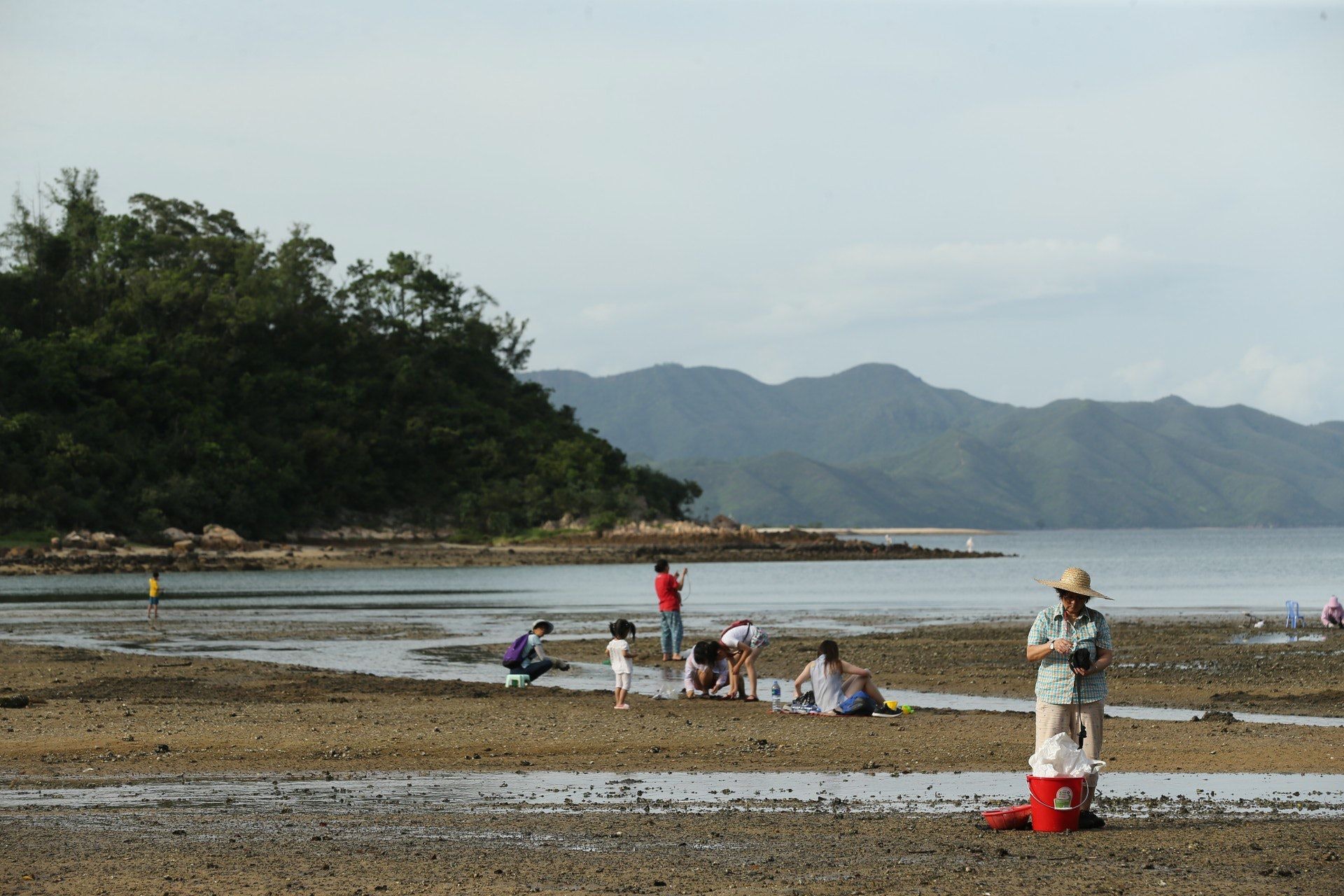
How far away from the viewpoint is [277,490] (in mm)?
100750

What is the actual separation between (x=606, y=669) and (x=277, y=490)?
8109 cm

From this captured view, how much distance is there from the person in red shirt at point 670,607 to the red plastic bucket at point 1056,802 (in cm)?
1261

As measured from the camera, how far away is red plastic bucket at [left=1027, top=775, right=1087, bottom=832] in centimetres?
981

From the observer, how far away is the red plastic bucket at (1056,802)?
386 inches

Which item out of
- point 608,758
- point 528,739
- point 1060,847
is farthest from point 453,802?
point 1060,847

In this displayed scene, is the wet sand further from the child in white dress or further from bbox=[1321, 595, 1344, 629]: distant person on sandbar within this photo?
bbox=[1321, 595, 1344, 629]: distant person on sandbar

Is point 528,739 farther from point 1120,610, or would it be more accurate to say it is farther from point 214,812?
point 1120,610

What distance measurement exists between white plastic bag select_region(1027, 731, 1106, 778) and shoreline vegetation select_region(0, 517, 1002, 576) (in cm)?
6576

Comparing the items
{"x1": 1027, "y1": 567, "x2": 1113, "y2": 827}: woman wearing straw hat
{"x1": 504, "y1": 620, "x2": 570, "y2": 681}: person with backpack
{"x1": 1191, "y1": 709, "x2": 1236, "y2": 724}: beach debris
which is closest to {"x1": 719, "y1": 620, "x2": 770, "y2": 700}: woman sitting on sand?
{"x1": 504, "y1": 620, "x2": 570, "y2": 681}: person with backpack

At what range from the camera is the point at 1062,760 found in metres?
9.80

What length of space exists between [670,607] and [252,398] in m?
91.4

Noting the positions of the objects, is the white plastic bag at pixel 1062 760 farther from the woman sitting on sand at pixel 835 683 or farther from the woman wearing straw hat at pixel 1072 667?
the woman sitting on sand at pixel 835 683

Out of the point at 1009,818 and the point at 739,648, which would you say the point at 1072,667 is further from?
the point at 739,648

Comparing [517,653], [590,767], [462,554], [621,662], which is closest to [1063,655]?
[590,767]
